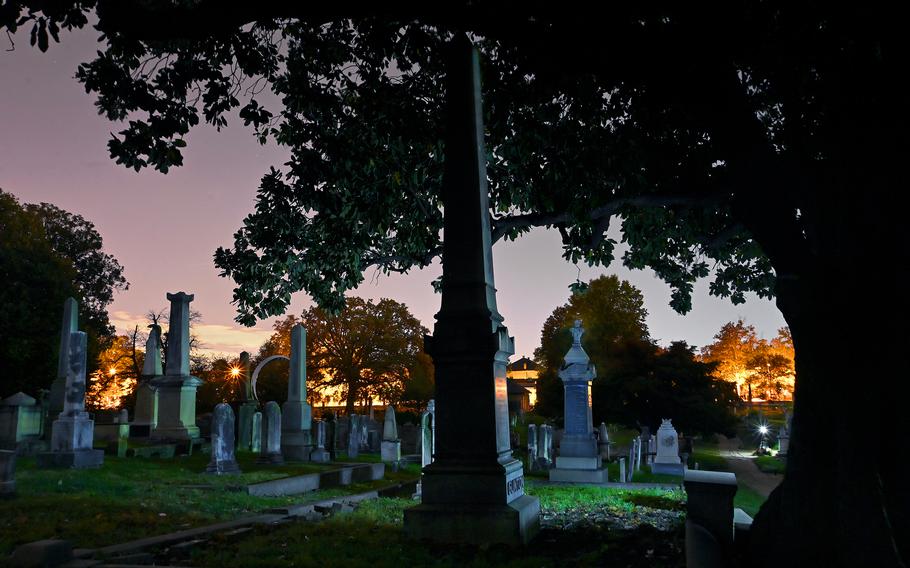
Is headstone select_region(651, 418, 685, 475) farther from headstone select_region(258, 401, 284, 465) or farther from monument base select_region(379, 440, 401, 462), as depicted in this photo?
headstone select_region(258, 401, 284, 465)

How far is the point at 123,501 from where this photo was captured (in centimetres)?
1033

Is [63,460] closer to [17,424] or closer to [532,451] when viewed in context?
[17,424]

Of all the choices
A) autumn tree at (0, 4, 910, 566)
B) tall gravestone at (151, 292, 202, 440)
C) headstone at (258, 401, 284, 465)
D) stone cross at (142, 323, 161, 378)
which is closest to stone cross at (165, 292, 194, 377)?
tall gravestone at (151, 292, 202, 440)

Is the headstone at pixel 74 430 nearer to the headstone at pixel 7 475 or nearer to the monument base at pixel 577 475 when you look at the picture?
the headstone at pixel 7 475

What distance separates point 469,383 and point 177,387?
60.3ft

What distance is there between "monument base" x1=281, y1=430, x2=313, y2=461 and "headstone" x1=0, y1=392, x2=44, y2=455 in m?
7.63

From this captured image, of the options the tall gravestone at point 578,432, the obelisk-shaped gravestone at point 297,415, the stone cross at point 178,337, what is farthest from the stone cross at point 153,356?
the tall gravestone at point 578,432

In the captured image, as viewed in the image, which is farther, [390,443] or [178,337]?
[390,443]

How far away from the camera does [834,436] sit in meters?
5.41

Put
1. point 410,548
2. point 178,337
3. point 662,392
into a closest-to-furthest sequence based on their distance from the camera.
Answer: point 410,548, point 178,337, point 662,392

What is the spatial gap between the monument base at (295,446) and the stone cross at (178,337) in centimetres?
457

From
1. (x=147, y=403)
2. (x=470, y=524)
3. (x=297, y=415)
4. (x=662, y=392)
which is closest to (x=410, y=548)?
(x=470, y=524)

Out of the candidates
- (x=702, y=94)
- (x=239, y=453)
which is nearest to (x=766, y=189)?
(x=702, y=94)

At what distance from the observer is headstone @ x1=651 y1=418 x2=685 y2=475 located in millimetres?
24391
